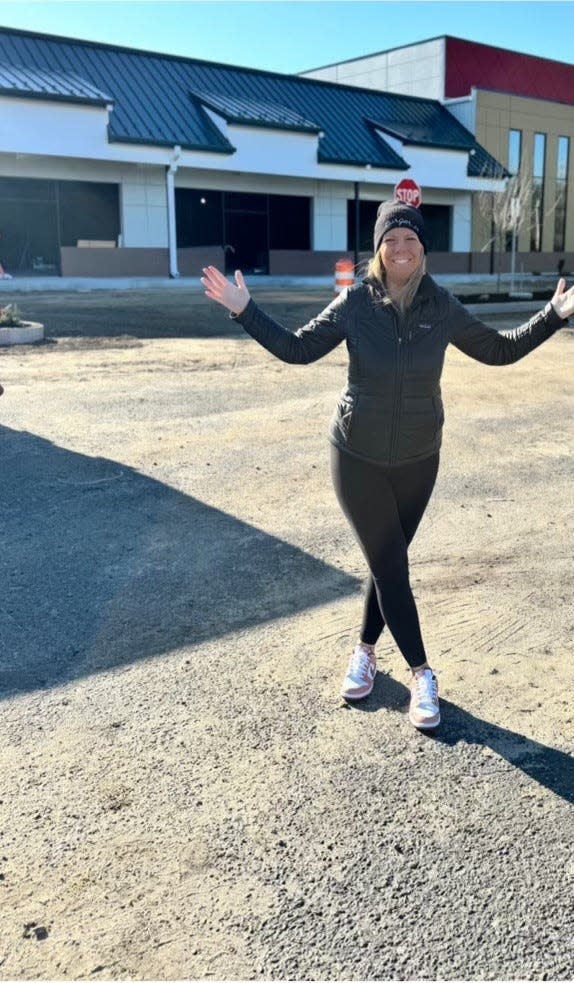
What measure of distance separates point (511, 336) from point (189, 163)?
27.0m

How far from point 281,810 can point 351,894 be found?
465mm

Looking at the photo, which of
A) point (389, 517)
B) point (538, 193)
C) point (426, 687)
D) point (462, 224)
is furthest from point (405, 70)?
point (426, 687)

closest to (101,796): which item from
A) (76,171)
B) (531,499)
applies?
(531,499)

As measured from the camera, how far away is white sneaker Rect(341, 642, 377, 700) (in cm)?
369

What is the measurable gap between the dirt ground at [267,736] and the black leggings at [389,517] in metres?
0.39

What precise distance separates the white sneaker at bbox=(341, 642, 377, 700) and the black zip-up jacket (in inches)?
35.9

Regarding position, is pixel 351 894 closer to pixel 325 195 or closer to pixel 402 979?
pixel 402 979

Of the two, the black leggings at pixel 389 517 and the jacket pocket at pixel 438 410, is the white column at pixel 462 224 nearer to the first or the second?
the jacket pocket at pixel 438 410

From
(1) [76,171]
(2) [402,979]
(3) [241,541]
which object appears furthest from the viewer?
(1) [76,171]

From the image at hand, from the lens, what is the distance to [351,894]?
260 cm

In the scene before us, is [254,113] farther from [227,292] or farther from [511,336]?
[511,336]

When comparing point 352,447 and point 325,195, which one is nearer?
point 352,447

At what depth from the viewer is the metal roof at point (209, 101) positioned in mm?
27297

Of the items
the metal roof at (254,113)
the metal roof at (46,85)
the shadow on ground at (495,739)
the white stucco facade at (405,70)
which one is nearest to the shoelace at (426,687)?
the shadow on ground at (495,739)
